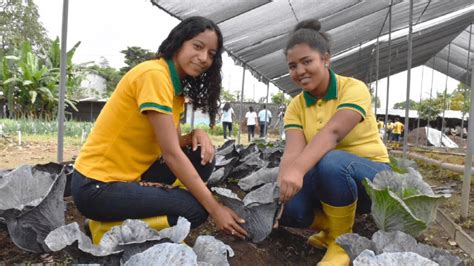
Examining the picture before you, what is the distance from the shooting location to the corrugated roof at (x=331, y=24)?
4965mm

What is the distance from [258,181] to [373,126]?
0.98 m

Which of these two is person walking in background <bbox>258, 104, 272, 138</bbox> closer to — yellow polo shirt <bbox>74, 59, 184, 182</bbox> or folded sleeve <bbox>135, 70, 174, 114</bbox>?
yellow polo shirt <bbox>74, 59, 184, 182</bbox>

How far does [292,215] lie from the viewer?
219 cm

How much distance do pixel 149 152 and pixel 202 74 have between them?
0.51 m

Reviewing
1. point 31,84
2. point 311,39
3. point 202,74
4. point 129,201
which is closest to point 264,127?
point 31,84

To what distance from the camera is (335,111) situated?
6.89ft

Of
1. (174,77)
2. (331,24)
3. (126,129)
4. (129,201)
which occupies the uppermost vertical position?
(331,24)

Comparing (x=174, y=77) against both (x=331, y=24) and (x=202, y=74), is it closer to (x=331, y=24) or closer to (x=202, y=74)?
(x=202, y=74)

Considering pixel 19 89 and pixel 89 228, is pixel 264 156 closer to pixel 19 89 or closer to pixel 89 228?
pixel 89 228

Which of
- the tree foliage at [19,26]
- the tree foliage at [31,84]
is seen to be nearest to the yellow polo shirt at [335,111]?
the tree foliage at [31,84]

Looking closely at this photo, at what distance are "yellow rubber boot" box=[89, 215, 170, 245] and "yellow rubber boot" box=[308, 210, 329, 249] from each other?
837 millimetres

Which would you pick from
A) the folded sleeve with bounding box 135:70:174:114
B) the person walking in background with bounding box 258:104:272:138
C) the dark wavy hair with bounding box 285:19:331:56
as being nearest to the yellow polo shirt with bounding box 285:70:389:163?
the dark wavy hair with bounding box 285:19:331:56

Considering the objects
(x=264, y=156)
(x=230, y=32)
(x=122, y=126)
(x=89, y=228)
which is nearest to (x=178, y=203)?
(x=122, y=126)

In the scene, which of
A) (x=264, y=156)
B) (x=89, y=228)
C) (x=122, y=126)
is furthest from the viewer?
(x=264, y=156)
